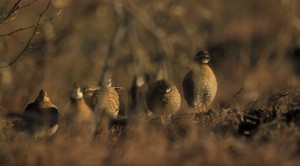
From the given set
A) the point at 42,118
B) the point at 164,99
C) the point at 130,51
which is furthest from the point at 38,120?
the point at 130,51

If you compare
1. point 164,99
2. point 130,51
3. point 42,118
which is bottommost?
point 42,118

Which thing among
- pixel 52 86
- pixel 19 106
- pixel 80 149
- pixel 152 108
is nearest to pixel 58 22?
pixel 19 106

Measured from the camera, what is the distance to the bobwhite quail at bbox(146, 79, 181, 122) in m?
8.27

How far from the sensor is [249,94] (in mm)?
7664

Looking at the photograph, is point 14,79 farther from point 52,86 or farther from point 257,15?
point 257,15

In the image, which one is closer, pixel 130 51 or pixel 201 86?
pixel 201 86

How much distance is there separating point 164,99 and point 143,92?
36cm

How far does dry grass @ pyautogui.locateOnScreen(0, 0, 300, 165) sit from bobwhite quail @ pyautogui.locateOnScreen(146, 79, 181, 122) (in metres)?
0.16

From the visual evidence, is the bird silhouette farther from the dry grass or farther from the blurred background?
the blurred background

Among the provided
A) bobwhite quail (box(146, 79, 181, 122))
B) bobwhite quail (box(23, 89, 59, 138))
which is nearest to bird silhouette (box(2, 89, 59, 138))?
bobwhite quail (box(23, 89, 59, 138))

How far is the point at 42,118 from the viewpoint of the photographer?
7.12 metres

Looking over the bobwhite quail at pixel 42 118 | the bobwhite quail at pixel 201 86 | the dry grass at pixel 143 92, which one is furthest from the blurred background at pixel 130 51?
the bobwhite quail at pixel 42 118

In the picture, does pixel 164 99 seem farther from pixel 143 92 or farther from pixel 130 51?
pixel 130 51

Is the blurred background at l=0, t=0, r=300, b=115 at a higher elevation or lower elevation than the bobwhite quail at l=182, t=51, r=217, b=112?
higher
